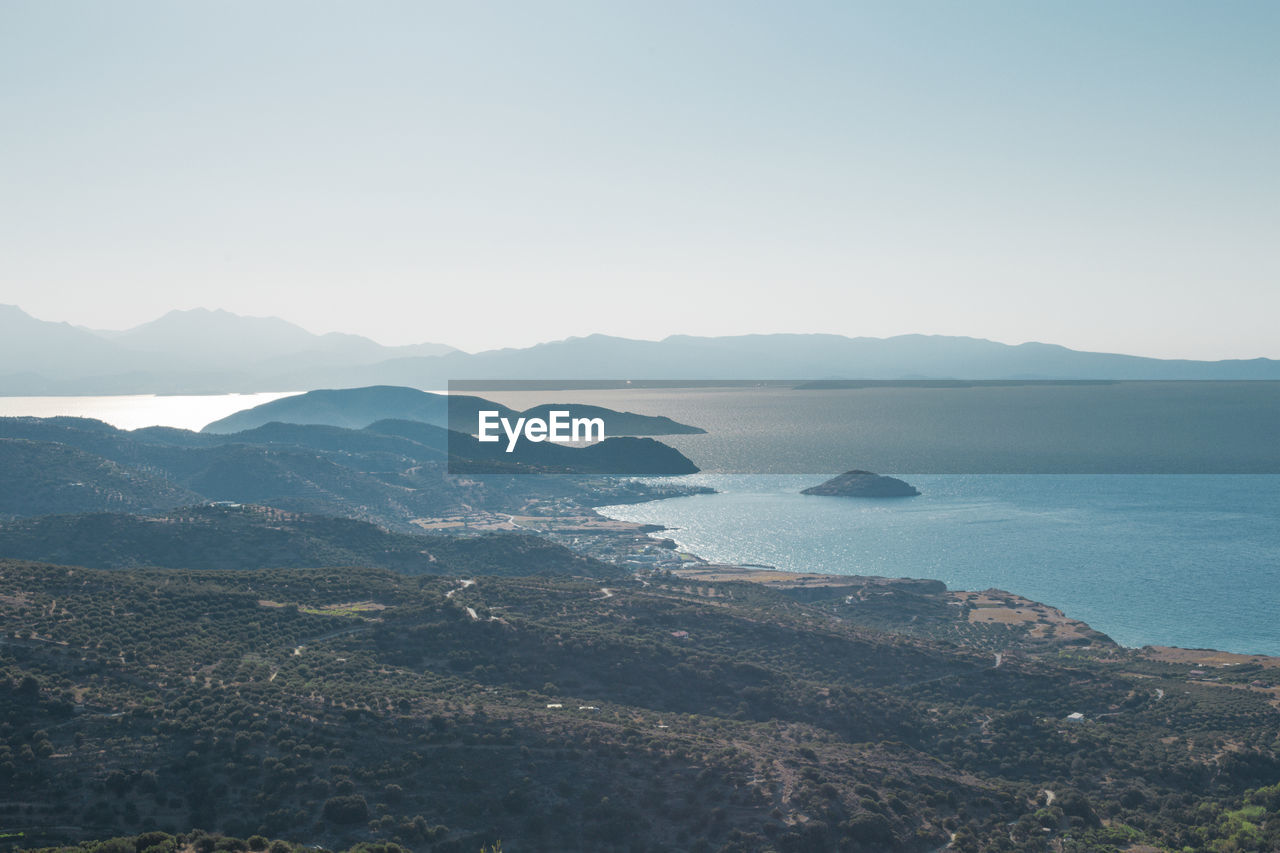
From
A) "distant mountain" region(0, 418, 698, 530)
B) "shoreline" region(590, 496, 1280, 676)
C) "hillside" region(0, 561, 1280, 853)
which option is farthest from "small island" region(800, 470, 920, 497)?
"hillside" region(0, 561, 1280, 853)

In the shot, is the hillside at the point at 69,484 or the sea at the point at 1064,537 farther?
the hillside at the point at 69,484

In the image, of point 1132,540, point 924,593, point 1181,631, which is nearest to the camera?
point 1181,631

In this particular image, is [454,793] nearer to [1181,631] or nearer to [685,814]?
[685,814]

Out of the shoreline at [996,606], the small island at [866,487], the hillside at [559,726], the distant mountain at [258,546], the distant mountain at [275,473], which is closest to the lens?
the hillside at [559,726]

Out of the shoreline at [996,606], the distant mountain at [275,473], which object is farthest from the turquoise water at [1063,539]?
the distant mountain at [275,473]

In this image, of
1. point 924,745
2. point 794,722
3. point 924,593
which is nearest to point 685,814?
point 794,722

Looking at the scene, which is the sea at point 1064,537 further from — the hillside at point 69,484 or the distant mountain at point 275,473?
the hillside at point 69,484

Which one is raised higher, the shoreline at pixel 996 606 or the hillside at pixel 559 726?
the hillside at pixel 559 726

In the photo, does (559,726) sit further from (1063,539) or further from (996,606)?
(1063,539)
